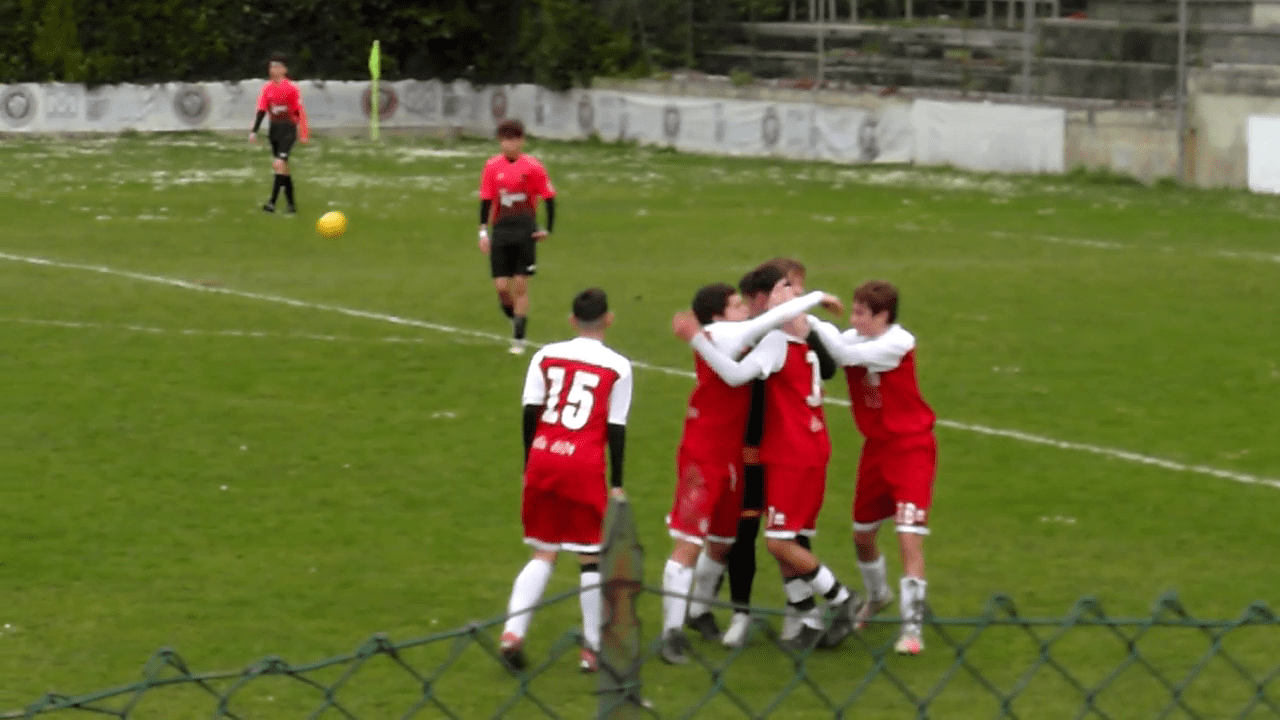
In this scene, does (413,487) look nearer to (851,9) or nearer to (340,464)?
(340,464)

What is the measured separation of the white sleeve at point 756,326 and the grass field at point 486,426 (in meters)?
1.46

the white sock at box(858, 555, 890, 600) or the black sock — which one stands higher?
the black sock

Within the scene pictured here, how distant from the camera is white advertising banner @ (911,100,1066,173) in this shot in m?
31.7

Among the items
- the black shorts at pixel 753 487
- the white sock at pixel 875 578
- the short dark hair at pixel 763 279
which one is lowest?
the white sock at pixel 875 578

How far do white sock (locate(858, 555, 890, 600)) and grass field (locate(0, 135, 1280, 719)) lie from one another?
50 cm

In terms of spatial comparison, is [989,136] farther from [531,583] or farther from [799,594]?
[531,583]

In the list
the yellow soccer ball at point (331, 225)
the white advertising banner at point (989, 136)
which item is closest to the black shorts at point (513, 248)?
the yellow soccer ball at point (331, 225)

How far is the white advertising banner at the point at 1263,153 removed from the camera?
2834cm

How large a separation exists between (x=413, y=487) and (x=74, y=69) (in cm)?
3133

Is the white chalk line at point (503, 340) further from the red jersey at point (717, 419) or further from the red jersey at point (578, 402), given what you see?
the red jersey at point (578, 402)

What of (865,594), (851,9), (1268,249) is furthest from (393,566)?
(851,9)

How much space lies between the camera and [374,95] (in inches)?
1633

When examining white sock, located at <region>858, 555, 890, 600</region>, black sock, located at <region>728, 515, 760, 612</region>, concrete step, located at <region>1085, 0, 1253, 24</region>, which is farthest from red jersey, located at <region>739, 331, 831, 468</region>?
concrete step, located at <region>1085, 0, 1253, 24</region>

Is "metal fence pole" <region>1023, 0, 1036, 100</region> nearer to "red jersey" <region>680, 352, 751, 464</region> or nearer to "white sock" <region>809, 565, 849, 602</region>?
"white sock" <region>809, 565, 849, 602</region>
